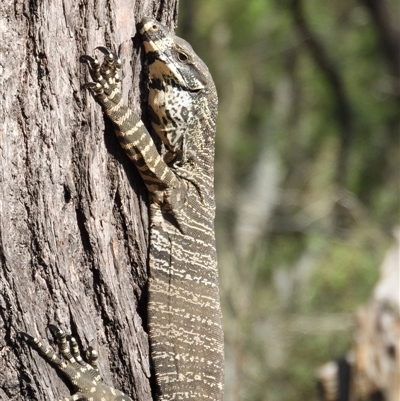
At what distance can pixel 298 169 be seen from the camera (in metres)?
23.4

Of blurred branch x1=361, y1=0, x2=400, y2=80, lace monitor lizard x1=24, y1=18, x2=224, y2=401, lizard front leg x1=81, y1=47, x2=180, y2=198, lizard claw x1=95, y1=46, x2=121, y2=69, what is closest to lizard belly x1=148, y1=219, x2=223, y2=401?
lace monitor lizard x1=24, y1=18, x2=224, y2=401

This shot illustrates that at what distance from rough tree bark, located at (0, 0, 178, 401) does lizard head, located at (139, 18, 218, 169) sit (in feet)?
0.50

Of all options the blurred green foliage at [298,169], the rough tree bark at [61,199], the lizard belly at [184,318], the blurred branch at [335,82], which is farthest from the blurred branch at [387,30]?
the rough tree bark at [61,199]

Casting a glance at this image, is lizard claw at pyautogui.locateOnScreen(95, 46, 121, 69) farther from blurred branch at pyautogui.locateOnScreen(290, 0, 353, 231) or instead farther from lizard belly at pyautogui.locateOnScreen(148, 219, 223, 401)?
blurred branch at pyautogui.locateOnScreen(290, 0, 353, 231)

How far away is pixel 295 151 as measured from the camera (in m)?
23.7

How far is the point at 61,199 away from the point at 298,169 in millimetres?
20083

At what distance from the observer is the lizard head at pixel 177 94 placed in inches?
167

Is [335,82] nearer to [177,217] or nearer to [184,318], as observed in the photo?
[177,217]

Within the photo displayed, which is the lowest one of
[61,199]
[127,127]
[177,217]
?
[177,217]

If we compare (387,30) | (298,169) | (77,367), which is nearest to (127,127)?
(77,367)

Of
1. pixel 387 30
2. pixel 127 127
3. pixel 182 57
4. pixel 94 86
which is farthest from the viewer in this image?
pixel 387 30

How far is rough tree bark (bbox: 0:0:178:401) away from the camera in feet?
11.6

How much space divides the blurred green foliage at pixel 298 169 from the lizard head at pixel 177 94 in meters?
6.78

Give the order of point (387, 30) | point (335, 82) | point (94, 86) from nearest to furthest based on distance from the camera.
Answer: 1. point (94, 86)
2. point (387, 30)
3. point (335, 82)
